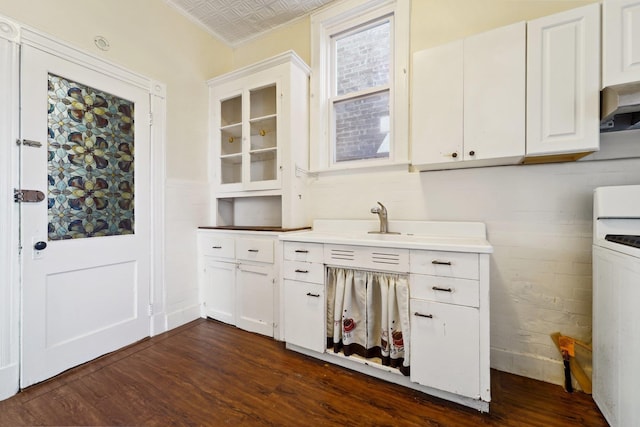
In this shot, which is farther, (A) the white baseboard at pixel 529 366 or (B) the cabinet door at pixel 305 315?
(B) the cabinet door at pixel 305 315

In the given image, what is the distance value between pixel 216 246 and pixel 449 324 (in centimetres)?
211

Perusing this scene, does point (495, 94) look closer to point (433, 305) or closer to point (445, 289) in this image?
point (445, 289)

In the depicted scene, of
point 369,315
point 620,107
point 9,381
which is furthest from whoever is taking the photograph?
point 369,315

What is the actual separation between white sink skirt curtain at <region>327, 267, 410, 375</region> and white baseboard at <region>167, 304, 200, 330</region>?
60.6 inches

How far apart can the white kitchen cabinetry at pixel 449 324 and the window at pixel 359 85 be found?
0.99 meters

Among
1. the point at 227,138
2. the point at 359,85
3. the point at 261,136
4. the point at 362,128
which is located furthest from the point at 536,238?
the point at 227,138

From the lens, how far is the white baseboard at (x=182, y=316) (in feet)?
7.88

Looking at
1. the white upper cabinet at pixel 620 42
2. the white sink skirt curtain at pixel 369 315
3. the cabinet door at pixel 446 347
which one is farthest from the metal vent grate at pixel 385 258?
the white upper cabinet at pixel 620 42

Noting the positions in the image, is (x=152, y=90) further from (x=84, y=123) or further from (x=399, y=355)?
(x=399, y=355)

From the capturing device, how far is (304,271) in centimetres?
188

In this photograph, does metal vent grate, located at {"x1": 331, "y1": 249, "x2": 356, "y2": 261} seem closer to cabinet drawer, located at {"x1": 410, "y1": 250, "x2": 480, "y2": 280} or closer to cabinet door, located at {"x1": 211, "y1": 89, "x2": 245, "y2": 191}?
cabinet drawer, located at {"x1": 410, "y1": 250, "x2": 480, "y2": 280}

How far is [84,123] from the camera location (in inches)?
74.7

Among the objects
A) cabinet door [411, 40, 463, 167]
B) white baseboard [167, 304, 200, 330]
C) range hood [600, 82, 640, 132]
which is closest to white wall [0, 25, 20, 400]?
white baseboard [167, 304, 200, 330]

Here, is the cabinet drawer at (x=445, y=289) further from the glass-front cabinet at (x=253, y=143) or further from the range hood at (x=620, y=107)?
the glass-front cabinet at (x=253, y=143)
